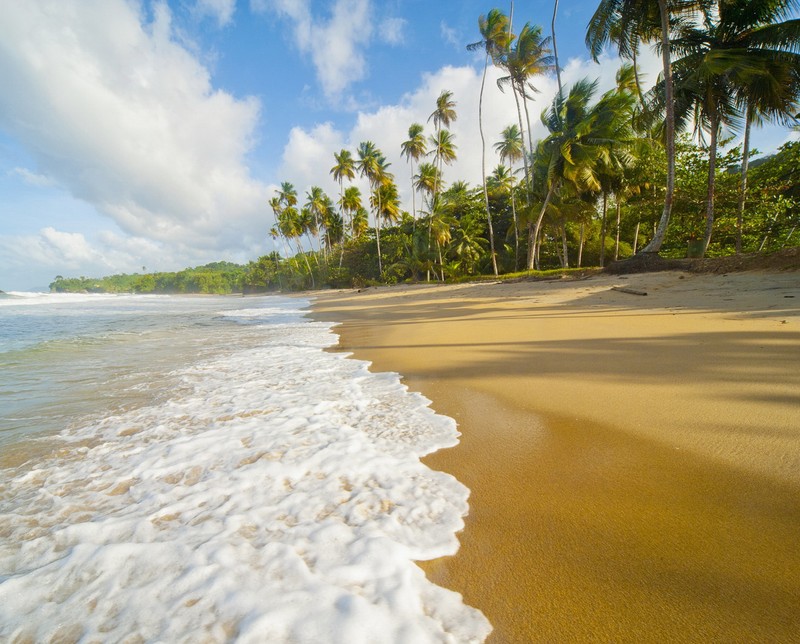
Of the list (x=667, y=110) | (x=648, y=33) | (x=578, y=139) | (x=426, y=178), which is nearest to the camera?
(x=667, y=110)

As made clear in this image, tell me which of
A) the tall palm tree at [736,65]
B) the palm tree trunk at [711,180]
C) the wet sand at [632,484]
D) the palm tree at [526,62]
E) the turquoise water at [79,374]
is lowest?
the wet sand at [632,484]

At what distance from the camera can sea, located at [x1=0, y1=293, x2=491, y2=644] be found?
1.32 m

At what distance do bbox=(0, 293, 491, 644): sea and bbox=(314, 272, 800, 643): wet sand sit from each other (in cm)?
23

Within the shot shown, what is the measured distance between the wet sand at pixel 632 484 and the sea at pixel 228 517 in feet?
0.75

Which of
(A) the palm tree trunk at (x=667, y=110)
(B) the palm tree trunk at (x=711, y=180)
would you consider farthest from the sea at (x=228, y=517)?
(B) the palm tree trunk at (x=711, y=180)

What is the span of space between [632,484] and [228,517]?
7.77 feet

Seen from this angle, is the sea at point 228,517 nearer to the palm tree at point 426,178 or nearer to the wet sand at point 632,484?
the wet sand at point 632,484

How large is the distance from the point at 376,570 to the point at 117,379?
5.37 metres

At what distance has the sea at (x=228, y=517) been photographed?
1.32 meters

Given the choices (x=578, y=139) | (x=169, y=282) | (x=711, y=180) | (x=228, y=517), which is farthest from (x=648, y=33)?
(x=169, y=282)

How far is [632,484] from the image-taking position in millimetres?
1938

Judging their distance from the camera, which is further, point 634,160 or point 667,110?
point 634,160

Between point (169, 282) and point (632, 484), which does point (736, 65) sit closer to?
point (632, 484)

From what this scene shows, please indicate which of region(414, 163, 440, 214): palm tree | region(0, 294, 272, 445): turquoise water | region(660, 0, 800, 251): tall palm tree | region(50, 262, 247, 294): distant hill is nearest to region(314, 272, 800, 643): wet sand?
region(0, 294, 272, 445): turquoise water
